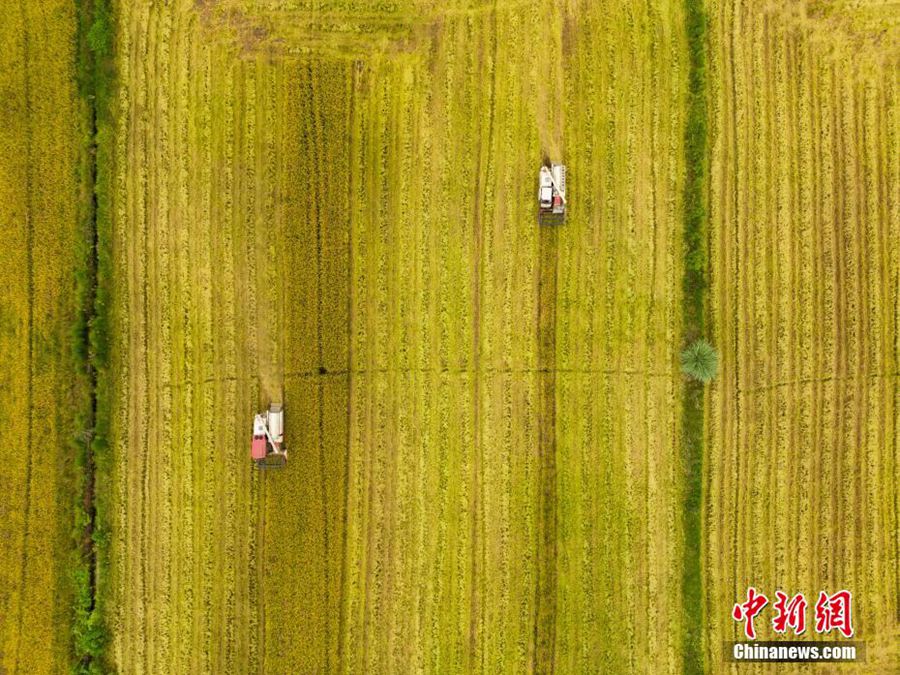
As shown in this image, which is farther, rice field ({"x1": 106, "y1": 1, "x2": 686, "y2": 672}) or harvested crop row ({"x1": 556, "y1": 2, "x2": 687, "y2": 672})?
harvested crop row ({"x1": 556, "y1": 2, "x2": 687, "y2": 672})

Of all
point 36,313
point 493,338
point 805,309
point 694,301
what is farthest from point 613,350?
point 36,313

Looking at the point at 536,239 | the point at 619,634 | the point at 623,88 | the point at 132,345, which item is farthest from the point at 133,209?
the point at 619,634

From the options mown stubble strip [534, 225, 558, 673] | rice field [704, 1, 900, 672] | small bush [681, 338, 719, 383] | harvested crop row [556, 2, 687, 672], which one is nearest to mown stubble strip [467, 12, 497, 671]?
mown stubble strip [534, 225, 558, 673]

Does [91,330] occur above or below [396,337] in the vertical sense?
above

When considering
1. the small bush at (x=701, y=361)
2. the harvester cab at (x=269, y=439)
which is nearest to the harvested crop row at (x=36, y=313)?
the harvester cab at (x=269, y=439)

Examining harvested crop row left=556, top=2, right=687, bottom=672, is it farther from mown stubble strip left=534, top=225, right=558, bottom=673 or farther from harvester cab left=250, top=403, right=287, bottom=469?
harvester cab left=250, top=403, right=287, bottom=469

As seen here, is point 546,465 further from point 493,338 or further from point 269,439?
point 269,439
